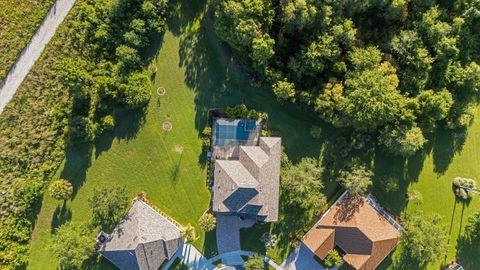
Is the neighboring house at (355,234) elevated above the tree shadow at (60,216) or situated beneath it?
elevated above

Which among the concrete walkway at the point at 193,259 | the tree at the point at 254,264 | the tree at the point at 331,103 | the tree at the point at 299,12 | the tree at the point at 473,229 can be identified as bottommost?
the concrete walkway at the point at 193,259


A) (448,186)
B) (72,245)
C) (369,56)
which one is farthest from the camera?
(448,186)

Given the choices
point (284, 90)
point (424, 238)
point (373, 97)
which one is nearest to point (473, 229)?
point (424, 238)

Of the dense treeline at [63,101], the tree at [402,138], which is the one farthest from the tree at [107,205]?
the tree at [402,138]

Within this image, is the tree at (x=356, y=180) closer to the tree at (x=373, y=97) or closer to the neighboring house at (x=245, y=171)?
the tree at (x=373, y=97)

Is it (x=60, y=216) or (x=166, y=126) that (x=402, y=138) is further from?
(x=60, y=216)

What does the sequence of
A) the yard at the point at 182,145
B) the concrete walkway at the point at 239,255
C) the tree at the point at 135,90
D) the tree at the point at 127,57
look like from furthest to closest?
the concrete walkway at the point at 239,255 → the yard at the point at 182,145 → the tree at the point at 135,90 → the tree at the point at 127,57

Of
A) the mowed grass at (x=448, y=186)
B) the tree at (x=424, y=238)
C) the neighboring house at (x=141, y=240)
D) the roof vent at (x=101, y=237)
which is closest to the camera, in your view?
the neighboring house at (x=141, y=240)

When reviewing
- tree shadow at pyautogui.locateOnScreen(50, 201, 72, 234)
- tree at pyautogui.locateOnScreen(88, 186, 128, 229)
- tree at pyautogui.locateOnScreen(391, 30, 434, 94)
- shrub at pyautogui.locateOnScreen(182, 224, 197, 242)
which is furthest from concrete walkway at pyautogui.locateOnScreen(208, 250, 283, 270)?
tree at pyautogui.locateOnScreen(391, 30, 434, 94)
